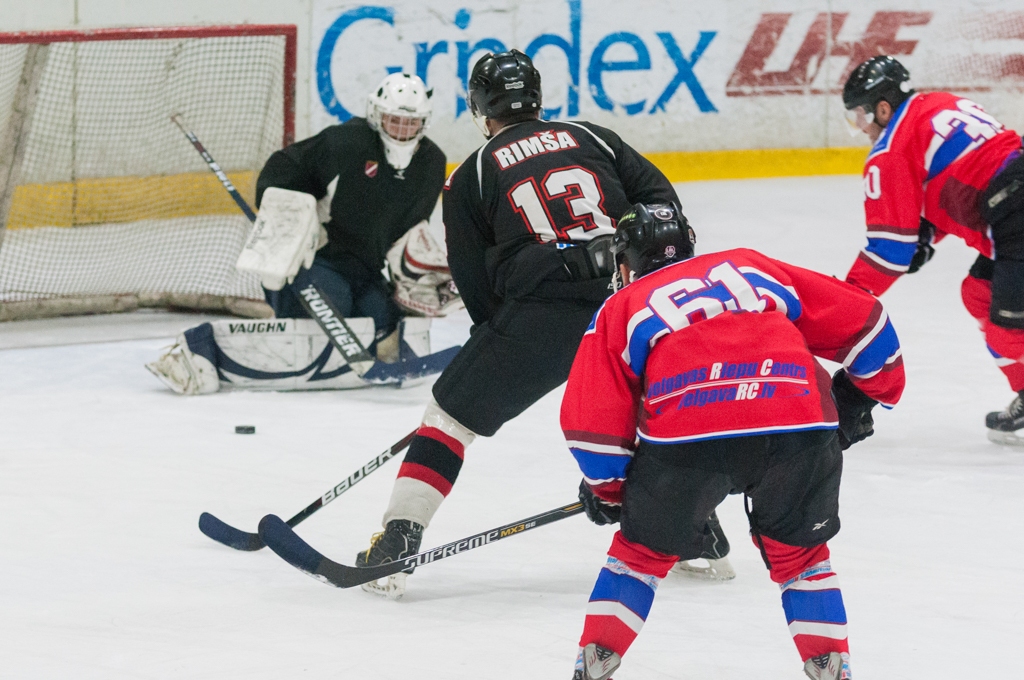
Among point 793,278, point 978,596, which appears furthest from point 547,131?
point 978,596

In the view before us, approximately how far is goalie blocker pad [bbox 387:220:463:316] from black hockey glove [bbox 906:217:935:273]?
157cm

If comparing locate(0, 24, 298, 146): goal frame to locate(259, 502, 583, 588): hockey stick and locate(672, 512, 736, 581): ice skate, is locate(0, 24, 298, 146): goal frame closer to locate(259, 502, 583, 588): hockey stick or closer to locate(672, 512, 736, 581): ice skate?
locate(259, 502, 583, 588): hockey stick

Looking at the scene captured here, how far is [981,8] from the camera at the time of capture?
25.3 ft

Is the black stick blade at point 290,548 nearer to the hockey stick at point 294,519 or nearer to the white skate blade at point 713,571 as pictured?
the hockey stick at point 294,519

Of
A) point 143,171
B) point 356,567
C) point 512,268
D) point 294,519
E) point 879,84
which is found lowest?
point 143,171

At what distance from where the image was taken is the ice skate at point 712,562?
253 centimetres

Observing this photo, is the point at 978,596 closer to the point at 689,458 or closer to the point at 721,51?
the point at 689,458

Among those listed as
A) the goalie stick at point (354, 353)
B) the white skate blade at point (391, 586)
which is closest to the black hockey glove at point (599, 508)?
the white skate blade at point (391, 586)

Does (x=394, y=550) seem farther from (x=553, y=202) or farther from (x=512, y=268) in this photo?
(x=553, y=202)

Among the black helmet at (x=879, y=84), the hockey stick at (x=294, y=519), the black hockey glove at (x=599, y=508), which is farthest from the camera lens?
the black helmet at (x=879, y=84)

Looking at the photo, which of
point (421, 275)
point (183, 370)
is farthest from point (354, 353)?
point (183, 370)

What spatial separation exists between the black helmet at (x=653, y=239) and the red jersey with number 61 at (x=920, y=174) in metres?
1.51

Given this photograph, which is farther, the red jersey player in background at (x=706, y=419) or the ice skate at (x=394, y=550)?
the ice skate at (x=394, y=550)

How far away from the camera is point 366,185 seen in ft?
13.9
